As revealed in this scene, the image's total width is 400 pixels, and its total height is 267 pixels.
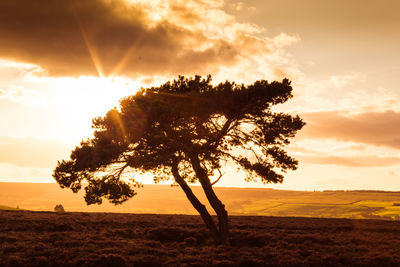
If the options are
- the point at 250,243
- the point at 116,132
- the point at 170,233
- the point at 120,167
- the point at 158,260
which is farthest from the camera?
the point at 170,233

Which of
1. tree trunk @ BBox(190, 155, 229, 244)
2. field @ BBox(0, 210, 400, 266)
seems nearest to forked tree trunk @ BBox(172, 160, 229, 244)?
tree trunk @ BBox(190, 155, 229, 244)

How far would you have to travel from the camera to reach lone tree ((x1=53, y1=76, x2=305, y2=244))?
64.8 ft

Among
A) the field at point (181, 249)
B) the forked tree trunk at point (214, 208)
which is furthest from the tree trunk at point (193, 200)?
the field at point (181, 249)

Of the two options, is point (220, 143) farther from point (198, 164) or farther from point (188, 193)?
point (188, 193)

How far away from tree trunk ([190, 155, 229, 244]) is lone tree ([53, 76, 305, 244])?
0.18ft

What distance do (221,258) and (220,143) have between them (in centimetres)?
631

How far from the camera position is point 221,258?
19.2m

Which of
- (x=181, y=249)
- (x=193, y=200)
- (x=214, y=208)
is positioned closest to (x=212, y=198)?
(x=214, y=208)

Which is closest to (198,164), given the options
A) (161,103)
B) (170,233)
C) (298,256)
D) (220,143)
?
(220,143)

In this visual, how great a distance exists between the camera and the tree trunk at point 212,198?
21.0m

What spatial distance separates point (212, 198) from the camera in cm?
2195

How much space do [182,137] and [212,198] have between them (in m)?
4.14

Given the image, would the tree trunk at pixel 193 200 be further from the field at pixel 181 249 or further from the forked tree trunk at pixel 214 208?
the field at pixel 181 249

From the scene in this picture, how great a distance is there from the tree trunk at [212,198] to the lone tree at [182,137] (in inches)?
2.2
